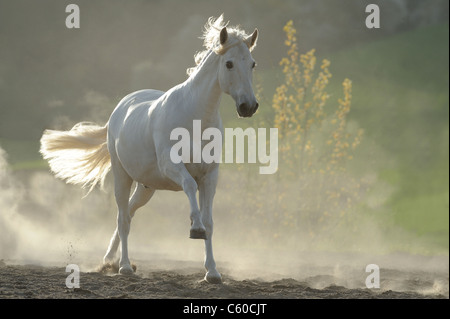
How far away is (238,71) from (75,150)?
3229mm

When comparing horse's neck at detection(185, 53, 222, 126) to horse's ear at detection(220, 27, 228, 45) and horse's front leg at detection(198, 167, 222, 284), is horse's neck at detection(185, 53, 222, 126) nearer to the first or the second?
horse's ear at detection(220, 27, 228, 45)

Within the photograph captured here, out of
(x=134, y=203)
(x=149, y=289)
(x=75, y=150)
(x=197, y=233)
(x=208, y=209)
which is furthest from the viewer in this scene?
(x=75, y=150)

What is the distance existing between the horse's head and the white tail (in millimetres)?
2794

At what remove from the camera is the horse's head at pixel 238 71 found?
578 centimetres

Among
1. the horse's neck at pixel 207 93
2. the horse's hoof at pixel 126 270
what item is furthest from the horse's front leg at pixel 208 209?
the horse's hoof at pixel 126 270

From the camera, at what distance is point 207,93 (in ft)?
20.4

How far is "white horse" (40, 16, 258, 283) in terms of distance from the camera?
5.92 m

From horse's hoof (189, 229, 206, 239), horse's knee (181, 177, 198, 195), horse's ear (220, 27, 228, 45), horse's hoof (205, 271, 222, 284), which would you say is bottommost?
horse's hoof (205, 271, 222, 284)

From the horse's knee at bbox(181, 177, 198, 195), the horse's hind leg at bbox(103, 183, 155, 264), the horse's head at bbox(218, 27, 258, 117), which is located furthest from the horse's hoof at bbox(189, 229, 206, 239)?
the horse's hind leg at bbox(103, 183, 155, 264)

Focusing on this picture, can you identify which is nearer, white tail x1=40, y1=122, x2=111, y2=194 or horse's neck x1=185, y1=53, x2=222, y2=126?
horse's neck x1=185, y1=53, x2=222, y2=126

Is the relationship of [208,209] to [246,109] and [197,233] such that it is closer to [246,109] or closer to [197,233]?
[197,233]

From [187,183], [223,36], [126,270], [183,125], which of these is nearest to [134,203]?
[126,270]

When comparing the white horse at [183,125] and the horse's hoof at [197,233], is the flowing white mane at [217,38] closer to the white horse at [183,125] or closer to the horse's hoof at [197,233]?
the white horse at [183,125]

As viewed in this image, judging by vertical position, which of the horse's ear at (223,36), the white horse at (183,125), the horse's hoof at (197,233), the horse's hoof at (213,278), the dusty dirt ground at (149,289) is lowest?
the dusty dirt ground at (149,289)
